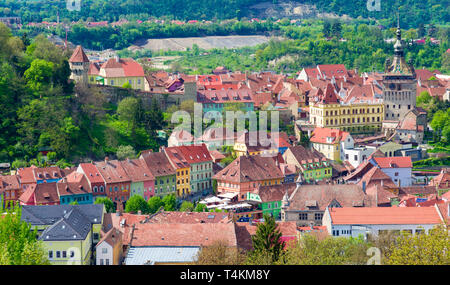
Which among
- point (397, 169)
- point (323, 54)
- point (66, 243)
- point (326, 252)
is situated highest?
point (323, 54)

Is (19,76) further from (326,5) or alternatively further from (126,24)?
(326,5)

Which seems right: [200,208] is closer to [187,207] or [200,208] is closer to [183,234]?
[187,207]

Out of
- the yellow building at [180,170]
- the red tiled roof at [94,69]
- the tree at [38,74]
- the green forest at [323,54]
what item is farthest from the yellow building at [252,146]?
the green forest at [323,54]

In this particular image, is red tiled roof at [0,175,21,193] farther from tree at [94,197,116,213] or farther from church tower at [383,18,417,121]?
church tower at [383,18,417,121]

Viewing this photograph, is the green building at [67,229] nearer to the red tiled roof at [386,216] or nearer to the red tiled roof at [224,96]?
the red tiled roof at [386,216]

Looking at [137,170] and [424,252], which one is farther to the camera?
[137,170]

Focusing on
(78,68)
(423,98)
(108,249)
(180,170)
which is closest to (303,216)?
(180,170)

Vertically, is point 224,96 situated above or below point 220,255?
above
